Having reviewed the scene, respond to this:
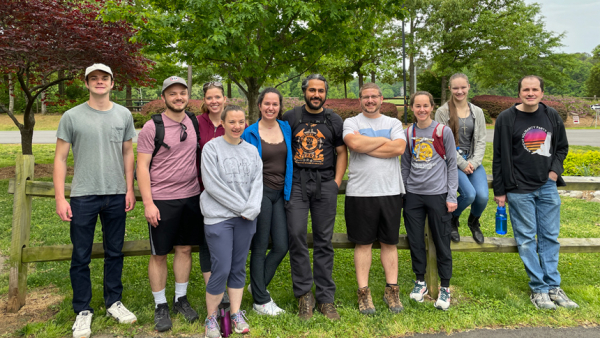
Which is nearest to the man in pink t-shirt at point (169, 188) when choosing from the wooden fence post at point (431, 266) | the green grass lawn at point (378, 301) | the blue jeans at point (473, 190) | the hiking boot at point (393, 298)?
the green grass lawn at point (378, 301)

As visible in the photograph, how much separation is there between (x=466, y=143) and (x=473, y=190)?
490mm

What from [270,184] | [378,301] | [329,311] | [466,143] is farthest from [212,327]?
[466,143]

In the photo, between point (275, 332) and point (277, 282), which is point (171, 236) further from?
point (277, 282)

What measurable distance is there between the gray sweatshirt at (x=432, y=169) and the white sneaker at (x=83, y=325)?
3098mm

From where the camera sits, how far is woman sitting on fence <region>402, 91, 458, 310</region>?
3.79 meters

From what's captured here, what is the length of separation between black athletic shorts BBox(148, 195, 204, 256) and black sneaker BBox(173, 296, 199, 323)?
0.54m

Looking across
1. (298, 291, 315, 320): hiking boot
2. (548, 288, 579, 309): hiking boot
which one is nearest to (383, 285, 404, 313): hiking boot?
(298, 291, 315, 320): hiking boot

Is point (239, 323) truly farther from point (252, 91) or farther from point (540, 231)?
point (252, 91)

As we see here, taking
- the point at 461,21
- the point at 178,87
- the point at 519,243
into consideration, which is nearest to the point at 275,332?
the point at 178,87

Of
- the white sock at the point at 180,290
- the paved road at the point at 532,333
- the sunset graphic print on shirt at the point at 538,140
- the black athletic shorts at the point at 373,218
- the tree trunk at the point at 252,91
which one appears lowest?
the paved road at the point at 532,333

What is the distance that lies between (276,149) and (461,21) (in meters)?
26.5

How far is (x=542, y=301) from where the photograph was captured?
3861 mm

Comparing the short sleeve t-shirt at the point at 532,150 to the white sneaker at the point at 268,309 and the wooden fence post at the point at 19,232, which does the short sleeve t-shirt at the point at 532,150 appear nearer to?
the white sneaker at the point at 268,309

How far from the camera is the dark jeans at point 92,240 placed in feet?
11.2
